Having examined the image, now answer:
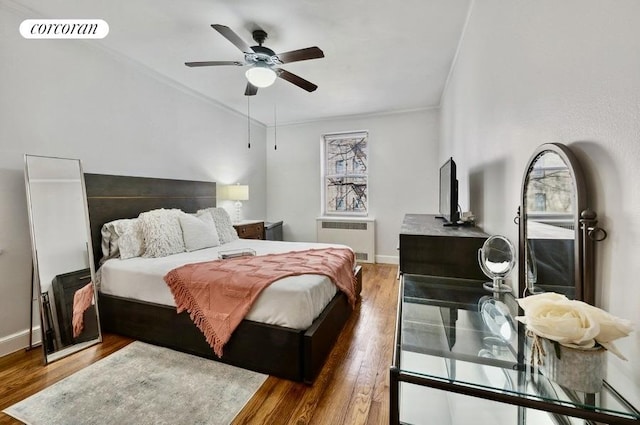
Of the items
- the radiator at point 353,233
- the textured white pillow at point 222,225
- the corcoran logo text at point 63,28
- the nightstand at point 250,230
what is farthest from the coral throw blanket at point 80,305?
the radiator at point 353,233

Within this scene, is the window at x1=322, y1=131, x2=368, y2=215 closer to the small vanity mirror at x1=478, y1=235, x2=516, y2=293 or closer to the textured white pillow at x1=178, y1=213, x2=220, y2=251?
the textured white pillow at x1=178, y1=213, x2=220, y2=251

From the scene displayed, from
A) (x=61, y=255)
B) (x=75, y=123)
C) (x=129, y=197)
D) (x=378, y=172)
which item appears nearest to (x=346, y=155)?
(x=378, y=172)

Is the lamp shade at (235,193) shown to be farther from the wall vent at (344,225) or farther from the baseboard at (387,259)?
the baseboard at (387,259)

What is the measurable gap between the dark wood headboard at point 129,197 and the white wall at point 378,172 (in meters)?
2.04

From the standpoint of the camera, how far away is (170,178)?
3502 mm

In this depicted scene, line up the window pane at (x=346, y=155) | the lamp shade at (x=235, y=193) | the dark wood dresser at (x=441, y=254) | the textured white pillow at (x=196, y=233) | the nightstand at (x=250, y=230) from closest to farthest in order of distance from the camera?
the dark wood dresser at (x=441, y=254) < the textured white pillow at (x=196, y=233) < the nightstand at (x=250, y=230) < the lamp shade at (x=235, y=193) < the window pane at (x=346, y=155)

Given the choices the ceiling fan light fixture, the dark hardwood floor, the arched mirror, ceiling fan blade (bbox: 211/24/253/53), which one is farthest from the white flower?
the ceiling fan light fixture

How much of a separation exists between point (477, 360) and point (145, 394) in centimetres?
190

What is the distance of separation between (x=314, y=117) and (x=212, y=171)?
2.15 meters

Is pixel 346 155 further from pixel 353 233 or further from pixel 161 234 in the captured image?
pixel 161 234

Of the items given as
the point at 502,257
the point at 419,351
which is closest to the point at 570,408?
the point at 419,351

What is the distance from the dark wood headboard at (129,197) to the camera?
2674 mm

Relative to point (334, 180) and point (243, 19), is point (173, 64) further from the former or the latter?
point (334, 180)

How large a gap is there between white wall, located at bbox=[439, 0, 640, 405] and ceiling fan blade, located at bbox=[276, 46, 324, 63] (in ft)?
3.88
